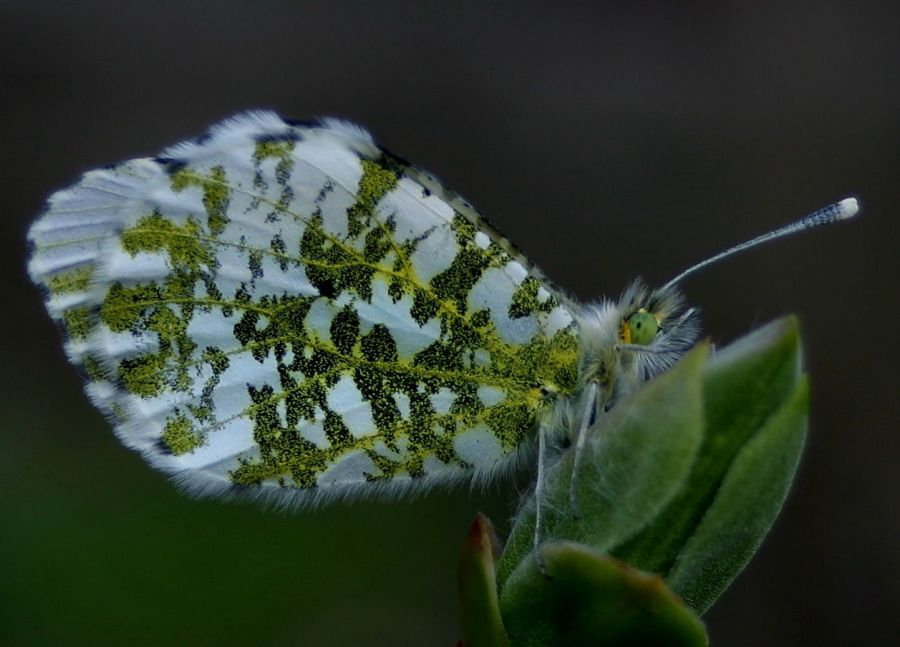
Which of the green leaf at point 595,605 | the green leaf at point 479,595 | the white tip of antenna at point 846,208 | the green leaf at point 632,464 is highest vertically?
the white tip of antenna at point 846,208

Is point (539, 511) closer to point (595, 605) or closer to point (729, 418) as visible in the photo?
point (595, 605)

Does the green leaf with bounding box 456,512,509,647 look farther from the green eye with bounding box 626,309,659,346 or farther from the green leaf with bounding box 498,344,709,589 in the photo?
the green eye with bounding box 626,309,659,346

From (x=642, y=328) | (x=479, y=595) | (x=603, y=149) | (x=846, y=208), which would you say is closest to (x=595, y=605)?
(x=479, y=595)

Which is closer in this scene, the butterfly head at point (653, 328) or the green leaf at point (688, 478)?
the green leaf at point (688, 478)

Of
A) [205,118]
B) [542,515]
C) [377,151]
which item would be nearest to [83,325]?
[377,151]

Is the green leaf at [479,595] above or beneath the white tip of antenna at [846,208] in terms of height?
beneath

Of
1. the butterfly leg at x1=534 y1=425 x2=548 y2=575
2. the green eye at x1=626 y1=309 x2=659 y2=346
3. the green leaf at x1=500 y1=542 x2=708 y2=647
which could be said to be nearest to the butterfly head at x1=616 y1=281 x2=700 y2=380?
the green eye at x1=626 y1=309 x2=659 y2=346

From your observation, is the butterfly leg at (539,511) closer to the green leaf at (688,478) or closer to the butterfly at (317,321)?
the green leaf at (688,478)

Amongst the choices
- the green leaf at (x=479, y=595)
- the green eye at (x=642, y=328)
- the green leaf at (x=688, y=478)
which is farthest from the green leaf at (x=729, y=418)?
the green eye at (x=642, y=328)
